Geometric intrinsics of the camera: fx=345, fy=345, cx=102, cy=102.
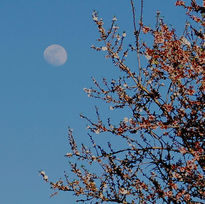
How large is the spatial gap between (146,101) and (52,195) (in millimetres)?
3224

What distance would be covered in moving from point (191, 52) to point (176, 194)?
3.11 meters

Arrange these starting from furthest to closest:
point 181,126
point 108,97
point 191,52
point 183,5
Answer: point 108,97
point 183,5
point 191,52
point 181,126

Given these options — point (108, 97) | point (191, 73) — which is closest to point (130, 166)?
point (108, 97)

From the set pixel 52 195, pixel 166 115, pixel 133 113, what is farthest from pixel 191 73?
pixel 52 195

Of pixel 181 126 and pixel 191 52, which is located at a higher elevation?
pixel 191 52

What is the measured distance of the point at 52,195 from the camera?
27.5ft

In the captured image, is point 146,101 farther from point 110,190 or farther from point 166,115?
point 110,190

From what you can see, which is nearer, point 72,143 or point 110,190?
point 110,190

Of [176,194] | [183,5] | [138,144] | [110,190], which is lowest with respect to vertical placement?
[176,194]

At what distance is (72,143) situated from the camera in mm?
8789

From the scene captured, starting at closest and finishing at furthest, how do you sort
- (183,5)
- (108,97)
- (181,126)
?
(181,126) → (183,5) → (108,97)

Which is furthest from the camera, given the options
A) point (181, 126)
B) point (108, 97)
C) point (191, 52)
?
point (108, 97)

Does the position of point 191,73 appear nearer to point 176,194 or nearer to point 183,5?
point 183,5

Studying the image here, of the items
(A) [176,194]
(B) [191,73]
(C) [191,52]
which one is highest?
(C) [191,52]
